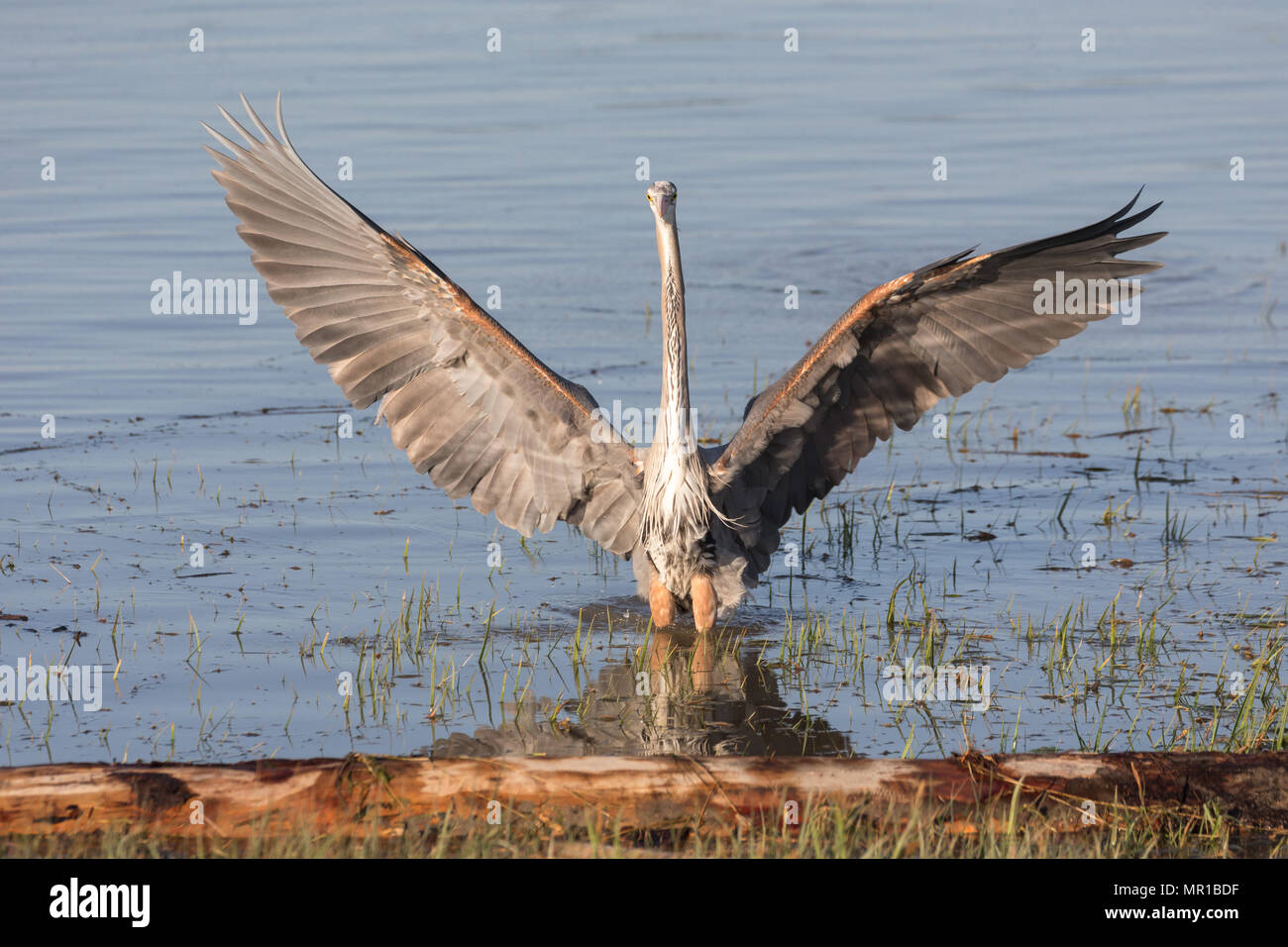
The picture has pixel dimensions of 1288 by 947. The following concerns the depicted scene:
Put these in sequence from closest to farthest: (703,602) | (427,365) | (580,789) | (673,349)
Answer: (580,789) → (673,349) → (427,365) → (703,602)

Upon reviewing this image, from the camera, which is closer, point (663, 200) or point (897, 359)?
point (663, 200)

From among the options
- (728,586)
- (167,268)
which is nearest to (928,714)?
(728,586)

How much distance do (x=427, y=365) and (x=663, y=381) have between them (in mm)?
1099

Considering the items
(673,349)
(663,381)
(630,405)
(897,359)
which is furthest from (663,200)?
(630,405)

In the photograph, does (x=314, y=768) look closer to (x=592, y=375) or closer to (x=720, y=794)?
(x=720, y=794)

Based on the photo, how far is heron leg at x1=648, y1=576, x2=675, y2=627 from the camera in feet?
24.1

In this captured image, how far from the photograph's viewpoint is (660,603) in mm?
7348

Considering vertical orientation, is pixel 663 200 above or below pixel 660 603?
above

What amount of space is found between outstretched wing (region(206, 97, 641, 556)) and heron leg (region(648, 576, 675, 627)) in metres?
0.24

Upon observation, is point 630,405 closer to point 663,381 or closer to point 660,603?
point 660,603

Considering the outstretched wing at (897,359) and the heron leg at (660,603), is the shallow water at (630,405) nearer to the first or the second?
the heron leg at (660,603)

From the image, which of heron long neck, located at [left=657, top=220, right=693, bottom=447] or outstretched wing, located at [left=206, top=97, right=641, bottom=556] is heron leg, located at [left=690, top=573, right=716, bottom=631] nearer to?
outstretched wing, located at [left=206, top=97, right=641, bottom=556]

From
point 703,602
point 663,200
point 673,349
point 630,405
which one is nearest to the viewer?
point 663,200

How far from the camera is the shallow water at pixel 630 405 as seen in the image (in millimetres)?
6254
